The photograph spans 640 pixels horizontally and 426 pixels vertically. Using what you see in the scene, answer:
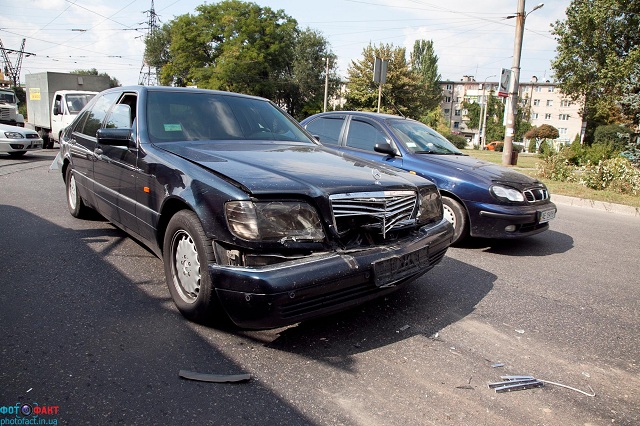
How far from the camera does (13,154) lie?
14414 millimetres

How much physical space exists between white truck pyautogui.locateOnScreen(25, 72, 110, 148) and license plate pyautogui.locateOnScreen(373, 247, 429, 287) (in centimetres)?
1714

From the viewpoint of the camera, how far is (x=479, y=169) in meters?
5.57

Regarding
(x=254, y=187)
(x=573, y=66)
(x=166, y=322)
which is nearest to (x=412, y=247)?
(x=254, y=187)

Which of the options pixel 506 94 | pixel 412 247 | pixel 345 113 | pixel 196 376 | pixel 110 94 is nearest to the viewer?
pixel 196 376

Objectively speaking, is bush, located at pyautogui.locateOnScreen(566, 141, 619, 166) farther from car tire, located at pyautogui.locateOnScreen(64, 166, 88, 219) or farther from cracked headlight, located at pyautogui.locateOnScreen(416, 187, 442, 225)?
car tire, located at pyautogui.locateOnScreen(64, 166, 88, 219)

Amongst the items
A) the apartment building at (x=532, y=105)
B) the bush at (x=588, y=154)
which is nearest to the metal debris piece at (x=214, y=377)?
the bush at (x=588, y=154)

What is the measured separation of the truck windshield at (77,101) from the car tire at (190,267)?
52.0 feet

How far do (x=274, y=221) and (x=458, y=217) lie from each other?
11.0ft

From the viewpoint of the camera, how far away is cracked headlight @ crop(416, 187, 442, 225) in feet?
11.2

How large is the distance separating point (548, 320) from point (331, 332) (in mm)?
1782

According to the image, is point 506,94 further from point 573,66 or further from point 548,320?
point 573,66

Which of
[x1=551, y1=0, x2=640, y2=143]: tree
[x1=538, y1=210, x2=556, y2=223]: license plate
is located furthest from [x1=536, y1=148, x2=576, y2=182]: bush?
[x1=551, y1=0, x2=640, y2=143]: tree

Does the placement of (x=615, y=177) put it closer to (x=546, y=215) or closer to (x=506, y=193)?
(x=546, y=215)

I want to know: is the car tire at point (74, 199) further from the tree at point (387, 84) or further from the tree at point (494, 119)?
the tree at point (494, 119)
